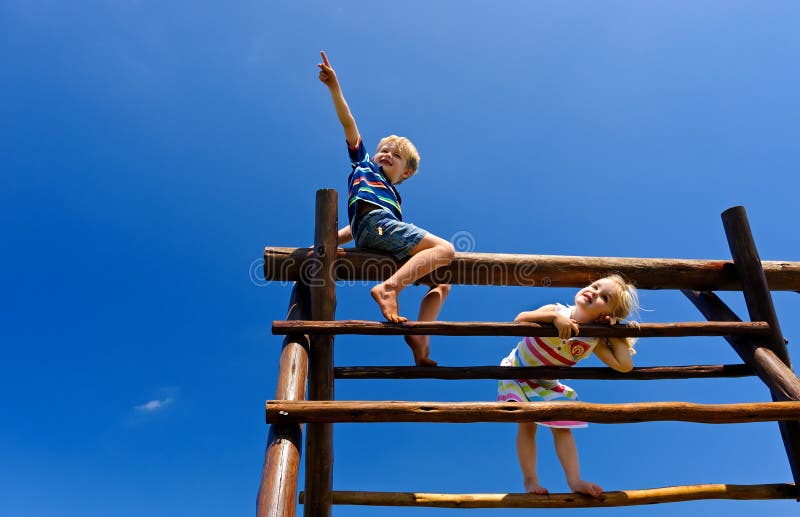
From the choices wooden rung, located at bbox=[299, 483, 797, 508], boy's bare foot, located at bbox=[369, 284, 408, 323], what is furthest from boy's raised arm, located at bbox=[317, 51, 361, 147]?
wooden rung, located at bbox=[299, 483, 797, 508]

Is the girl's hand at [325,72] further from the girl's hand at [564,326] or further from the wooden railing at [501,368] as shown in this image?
the girl's hand at [564,326]

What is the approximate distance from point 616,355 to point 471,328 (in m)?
1.00

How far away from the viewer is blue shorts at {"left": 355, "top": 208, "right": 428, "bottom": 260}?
11.9 ft

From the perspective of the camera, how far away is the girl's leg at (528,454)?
11.0ft

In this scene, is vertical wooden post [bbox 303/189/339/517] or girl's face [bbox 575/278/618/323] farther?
girl's face [bbox 575/278/618/323]

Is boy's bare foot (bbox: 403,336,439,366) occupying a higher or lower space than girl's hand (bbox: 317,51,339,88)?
lower

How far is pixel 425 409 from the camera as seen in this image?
8.20 ft

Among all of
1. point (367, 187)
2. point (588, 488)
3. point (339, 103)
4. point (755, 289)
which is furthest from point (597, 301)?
point (339, 103)

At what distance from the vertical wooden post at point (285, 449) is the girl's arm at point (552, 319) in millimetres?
1189

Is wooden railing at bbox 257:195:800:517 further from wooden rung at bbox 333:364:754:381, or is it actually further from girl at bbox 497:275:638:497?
girl at bbox 497:275:638:497

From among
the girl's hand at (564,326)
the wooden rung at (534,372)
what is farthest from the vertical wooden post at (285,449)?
the girl's hand at (564,326)

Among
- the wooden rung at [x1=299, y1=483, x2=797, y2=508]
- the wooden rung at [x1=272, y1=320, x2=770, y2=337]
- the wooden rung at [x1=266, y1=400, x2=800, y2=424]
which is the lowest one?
the wooden rung at [x1=299, y1=483, x2=797, y2=508]

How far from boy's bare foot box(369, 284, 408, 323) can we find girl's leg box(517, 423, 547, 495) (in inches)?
47.1

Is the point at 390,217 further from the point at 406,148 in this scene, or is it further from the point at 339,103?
the point at 339,103
